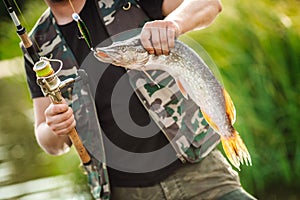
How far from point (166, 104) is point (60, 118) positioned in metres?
0.40

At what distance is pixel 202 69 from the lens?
254 cm

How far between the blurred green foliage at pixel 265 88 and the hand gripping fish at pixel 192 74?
2.23m

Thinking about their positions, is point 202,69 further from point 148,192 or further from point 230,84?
point 230,84

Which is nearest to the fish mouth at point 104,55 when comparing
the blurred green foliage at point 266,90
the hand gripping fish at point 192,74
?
the hand gripping fish at point 192,74

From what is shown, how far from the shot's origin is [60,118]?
2855 mm

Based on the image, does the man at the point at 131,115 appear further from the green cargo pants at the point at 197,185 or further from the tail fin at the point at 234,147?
the tail fin at the point at 234,147

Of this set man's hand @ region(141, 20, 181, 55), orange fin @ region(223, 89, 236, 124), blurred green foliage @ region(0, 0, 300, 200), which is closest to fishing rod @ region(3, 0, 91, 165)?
man's hand @ region(141, 20, 181, 55)

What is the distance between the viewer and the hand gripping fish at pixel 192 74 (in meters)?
2.46

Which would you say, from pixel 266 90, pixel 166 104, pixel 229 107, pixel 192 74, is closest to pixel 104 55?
pixel 192 74

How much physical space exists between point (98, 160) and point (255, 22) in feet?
7.58

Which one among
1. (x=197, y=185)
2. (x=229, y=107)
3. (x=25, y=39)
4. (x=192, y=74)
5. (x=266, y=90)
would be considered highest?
(x=25, y=39)

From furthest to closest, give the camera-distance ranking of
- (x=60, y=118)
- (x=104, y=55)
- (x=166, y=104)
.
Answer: (x=166, y=104), (x=60, y=118), (x=104, y=55)

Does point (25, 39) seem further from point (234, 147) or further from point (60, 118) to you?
point (234, 147)

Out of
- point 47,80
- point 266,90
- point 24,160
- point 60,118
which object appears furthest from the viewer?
point 24,160
